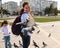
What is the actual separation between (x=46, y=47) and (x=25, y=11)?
6.19 metres

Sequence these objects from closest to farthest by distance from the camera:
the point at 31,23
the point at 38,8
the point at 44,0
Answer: the point at 31,23, the point at 38,8, the point at 44,0

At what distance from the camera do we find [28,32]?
6941 mm

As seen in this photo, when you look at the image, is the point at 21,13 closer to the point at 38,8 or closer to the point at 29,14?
the point at 29,14

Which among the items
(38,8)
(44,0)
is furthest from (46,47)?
(44,0)

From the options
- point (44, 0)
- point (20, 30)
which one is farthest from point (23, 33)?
point (44, 0)

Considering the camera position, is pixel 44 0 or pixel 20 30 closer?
pixel 20 30

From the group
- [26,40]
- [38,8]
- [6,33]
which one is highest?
[26,40]

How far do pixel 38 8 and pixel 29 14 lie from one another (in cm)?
16608

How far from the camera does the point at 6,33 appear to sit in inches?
421

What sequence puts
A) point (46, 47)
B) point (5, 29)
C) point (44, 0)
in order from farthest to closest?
point (44, 0)
point (46, 47)
point (5, 29)

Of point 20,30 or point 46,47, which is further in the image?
point 46,47

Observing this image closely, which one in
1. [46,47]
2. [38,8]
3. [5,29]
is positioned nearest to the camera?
[5,29]

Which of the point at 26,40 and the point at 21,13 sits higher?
the point at 21,13

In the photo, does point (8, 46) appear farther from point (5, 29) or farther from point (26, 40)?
point (26, 40)
